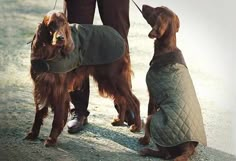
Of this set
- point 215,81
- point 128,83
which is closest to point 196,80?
point 215,81

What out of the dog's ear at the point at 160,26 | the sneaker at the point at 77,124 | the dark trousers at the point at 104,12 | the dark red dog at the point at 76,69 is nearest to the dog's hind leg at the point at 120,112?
the dark red dog at the point at 76,69

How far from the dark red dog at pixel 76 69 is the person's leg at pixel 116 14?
3 cm

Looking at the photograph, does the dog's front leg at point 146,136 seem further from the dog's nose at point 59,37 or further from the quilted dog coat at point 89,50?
the dog's nose at point 59,37

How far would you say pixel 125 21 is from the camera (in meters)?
2.80

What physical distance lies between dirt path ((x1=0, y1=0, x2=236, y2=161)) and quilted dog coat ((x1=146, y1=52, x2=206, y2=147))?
0.28ft

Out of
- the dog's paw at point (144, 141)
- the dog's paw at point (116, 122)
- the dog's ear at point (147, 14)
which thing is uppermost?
the dog's ear at point (147, 14)

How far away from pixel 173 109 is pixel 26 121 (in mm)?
501

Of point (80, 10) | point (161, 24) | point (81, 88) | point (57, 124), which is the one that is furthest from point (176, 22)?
point (57, 124)

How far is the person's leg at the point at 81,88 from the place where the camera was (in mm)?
2787

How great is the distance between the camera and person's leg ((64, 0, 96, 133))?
110 inches

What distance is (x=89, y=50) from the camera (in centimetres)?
289

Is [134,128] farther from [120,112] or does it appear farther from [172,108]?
[172,108]

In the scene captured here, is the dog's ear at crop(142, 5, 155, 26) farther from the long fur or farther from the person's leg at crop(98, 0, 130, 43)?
the person's leg at crop(98, 0, 130, 43)

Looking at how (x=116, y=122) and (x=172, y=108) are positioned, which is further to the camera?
(x=116, y=122)
